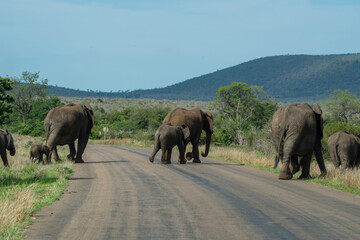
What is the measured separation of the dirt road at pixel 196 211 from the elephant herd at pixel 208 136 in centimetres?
198

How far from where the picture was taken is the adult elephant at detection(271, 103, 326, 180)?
58.9 ft

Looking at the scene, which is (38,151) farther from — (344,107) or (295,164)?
(344,107)

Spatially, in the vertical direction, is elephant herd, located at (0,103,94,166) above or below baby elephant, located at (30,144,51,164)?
above

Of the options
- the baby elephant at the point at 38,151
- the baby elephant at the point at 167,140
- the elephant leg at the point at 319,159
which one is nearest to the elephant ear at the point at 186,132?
the baby elephant at the point at 167,140

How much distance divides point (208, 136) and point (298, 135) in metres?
11.1

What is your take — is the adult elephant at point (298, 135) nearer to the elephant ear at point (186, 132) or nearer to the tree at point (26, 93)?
the elephant ear at point (186, 132)

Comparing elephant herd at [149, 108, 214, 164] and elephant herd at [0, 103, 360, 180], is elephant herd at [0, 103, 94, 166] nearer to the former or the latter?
elephant herd at [0, 103, 360, 180]

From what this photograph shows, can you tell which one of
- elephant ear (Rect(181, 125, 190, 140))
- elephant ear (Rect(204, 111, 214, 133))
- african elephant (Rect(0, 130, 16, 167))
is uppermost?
elephant ear (Rect(204, 111, 214, 133))

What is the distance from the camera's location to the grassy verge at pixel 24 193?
338 inches

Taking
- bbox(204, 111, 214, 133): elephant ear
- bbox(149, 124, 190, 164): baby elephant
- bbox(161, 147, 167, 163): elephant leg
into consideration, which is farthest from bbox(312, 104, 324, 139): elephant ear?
bbox(204, 111, 214, 133): elephant ear

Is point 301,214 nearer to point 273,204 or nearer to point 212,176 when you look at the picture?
point 273,204

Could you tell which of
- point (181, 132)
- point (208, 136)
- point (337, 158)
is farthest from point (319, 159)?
point (208, 136)

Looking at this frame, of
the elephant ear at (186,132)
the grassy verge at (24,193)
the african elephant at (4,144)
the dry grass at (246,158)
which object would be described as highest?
the elephant ear at (186,132)

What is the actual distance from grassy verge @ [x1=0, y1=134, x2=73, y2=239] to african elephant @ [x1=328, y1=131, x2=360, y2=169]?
35.8 feet
